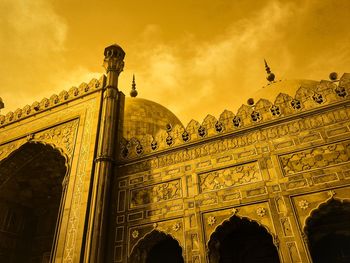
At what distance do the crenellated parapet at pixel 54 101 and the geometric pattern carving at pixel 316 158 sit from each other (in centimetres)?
547

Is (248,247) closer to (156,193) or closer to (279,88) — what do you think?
(156,193)

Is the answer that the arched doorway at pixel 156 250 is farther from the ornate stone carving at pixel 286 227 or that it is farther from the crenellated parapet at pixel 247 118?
the ornate stone carving at pixel 286 227

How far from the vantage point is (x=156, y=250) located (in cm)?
746

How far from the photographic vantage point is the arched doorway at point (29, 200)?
950cm

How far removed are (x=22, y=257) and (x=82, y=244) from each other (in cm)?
567

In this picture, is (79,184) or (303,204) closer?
(303,204)

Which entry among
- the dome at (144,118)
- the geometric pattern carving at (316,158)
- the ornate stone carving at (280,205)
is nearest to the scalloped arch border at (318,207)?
the ornate stone carving at (280,205)

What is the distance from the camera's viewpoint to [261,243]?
717 centimetres

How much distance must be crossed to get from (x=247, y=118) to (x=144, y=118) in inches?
280

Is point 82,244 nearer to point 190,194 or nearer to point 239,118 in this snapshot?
point 190,194

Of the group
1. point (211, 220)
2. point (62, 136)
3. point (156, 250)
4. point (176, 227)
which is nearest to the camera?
point (211, 220)

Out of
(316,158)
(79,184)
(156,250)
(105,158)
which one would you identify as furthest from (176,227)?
(316,158)

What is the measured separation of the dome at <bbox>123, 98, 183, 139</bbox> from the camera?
1272 centimetres

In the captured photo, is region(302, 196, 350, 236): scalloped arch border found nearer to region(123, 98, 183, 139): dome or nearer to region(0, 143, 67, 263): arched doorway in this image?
region(0, 143, 67, 263): arched doorway
